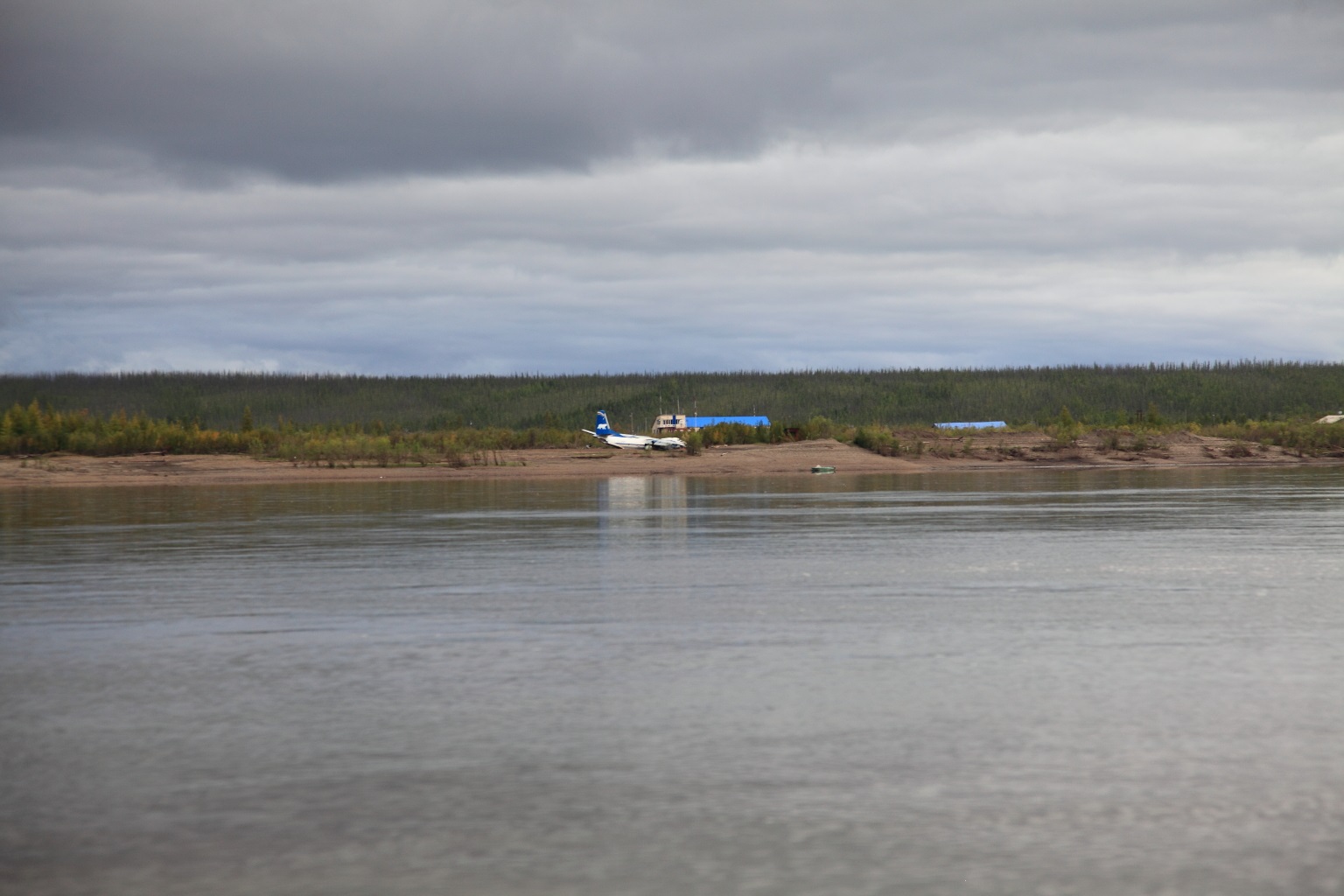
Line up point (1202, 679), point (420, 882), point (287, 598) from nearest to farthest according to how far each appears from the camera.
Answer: point (420, 882), point (1202, 679), point (287, 598)

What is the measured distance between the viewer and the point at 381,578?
2069 centimetres

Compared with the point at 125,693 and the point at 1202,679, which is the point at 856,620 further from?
the point at 125,693

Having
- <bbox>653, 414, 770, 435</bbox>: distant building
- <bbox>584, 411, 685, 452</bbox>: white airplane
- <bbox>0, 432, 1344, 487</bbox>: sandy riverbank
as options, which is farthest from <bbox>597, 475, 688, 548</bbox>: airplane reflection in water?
<bbox>653, 414, 770, 435</bbox>: distant building

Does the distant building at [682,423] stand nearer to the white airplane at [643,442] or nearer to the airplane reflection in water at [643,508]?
the white airplane at [643,442]

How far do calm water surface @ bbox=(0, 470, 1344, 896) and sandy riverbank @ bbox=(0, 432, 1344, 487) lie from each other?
47054 millimetres

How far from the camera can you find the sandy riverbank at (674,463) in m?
68.6

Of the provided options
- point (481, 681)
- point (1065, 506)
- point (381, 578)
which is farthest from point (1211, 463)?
point (481, 681)

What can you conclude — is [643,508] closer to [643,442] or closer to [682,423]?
[643,442]

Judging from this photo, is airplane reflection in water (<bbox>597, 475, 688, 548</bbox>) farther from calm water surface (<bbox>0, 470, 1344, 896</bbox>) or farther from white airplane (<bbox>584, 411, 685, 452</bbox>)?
white airplane (<bbox>584, 411, 685, 452</bbox>)

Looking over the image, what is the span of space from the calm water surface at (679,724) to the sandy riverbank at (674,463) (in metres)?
47.1

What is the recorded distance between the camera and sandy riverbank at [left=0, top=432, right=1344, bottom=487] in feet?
225

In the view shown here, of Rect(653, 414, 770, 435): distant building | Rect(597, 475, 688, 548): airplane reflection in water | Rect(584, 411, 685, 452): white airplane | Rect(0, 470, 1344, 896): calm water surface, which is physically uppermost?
Rect(653, 414, 770, 435): distant building

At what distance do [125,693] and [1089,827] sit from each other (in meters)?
8.64

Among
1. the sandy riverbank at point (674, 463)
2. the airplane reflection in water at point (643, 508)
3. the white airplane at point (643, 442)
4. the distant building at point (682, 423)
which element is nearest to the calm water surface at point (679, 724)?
the airplane reflection in water at point (643, 508)
